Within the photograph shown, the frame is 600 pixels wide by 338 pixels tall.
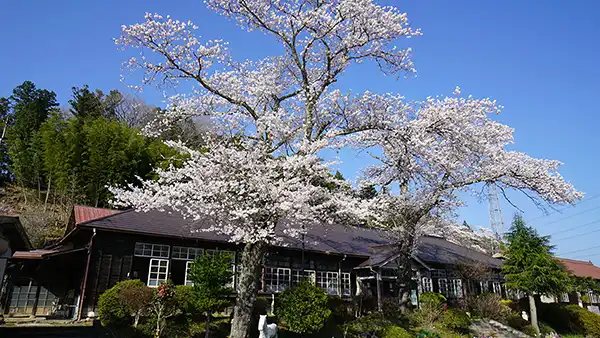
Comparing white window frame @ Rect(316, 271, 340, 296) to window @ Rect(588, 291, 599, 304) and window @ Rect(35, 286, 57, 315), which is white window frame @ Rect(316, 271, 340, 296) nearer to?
window @ Rect(35, 286, 57, 315)

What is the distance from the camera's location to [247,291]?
9867 mm

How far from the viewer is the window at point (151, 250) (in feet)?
44.7

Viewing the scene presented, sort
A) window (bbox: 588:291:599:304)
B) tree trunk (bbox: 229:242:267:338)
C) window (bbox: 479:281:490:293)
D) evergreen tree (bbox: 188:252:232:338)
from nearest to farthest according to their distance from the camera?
1. tree trunk (bbox: 229:242:267:338)
2. evergreen tree (bbox: 188:252:232:338)
3. window (bbox: 479:281:490:293)
4. window (bbox: 588:291:599:304)

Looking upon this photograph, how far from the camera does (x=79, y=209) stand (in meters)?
14.7

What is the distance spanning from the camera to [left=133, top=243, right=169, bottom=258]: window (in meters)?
13.6

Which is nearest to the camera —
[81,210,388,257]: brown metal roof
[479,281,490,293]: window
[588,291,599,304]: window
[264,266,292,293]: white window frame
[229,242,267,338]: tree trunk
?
[229,242,267,338]: tree trunk

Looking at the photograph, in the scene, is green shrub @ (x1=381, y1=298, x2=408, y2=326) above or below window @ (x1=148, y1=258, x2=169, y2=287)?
below

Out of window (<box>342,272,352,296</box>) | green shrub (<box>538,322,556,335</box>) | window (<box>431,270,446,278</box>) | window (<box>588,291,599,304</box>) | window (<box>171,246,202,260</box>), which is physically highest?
window (<box>171,246,202,260</box>)

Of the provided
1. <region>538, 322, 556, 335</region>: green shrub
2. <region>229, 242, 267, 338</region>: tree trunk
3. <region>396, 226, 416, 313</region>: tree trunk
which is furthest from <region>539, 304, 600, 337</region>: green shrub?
<region>229, 242, 267, 338</region>: tree trunk

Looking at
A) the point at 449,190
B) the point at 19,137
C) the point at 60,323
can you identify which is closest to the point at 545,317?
the point at 449,190

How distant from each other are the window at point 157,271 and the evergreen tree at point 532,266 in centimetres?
1466

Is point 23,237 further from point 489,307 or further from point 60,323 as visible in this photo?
point 489,307

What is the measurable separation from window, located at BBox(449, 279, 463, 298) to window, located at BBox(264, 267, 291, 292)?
10247 millimetres

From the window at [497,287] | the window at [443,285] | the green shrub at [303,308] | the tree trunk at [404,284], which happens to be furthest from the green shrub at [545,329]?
the green shrub at [303,308]
